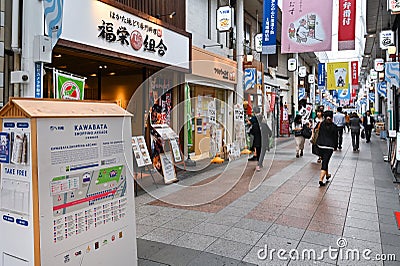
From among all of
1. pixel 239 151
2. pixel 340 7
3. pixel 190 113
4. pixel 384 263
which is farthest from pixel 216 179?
pixel 340 7

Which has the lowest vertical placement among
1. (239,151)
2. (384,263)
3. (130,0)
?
(384,263)

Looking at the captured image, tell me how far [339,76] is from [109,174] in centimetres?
2262

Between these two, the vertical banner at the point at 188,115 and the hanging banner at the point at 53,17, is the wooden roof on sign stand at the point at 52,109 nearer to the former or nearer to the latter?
the hanging banner at the point at 53,17

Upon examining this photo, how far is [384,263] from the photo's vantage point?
385cm

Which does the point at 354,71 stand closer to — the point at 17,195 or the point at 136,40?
the point at 136,40

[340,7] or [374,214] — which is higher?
[340,7]

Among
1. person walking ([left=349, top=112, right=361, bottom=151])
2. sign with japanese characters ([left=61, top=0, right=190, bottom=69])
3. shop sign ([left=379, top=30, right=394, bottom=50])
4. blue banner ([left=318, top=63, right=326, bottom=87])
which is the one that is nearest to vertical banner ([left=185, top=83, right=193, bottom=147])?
sign with japanese characters ([left=61, top=0, right=190, bottom=69])

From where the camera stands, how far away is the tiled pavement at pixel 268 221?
4086mm

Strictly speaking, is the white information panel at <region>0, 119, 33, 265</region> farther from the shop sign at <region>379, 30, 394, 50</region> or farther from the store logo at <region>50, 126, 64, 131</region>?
the shop sign at <region>379, 30, 394, 50</region>

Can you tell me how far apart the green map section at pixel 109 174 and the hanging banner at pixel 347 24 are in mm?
8310

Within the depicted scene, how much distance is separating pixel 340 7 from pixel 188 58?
481cm

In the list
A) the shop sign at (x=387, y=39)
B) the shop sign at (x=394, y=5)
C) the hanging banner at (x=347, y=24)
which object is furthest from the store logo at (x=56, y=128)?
the shop sign at (x=387, y=39)

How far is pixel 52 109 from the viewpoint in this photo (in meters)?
2.82

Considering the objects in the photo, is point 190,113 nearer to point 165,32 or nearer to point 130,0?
point 165,32
